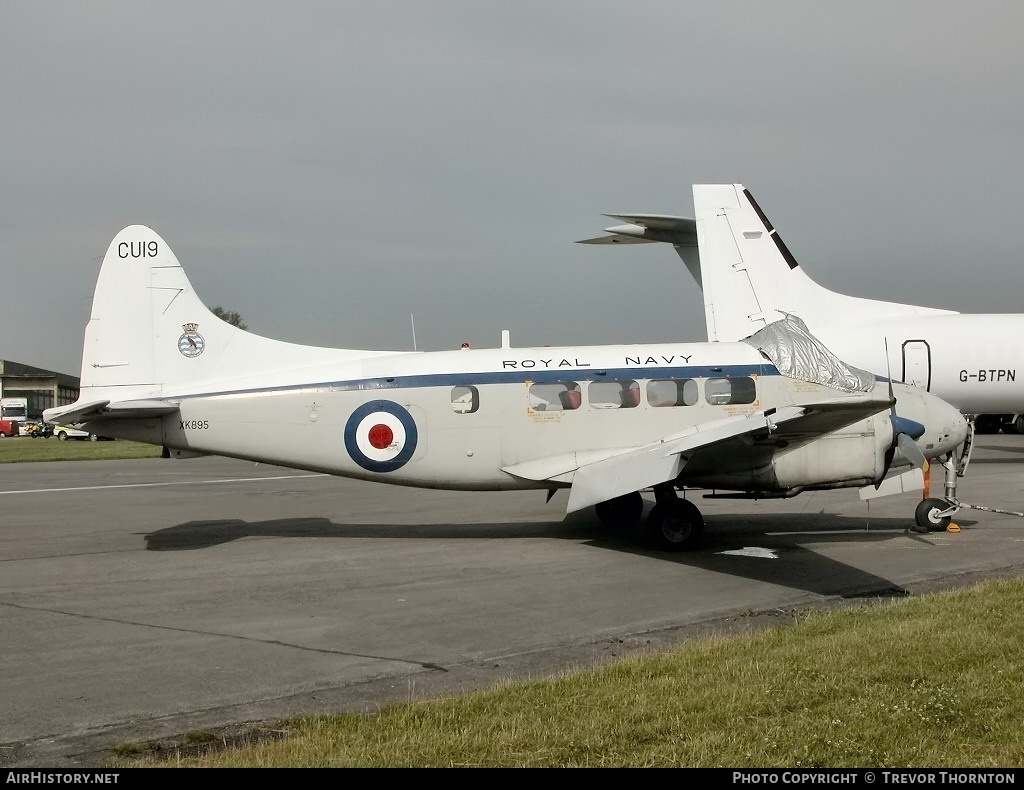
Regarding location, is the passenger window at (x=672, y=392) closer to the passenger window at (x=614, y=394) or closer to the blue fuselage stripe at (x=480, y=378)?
the blue fuselage stripe at (x=480, y=378)

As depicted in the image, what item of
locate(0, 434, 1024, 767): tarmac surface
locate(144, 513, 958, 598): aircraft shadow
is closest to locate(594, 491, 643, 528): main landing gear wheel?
locate(144, 513, 958, 598): aircraft shadow

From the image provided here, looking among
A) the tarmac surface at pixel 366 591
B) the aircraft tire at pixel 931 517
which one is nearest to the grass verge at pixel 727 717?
the tarmac surface at pixel 366 591

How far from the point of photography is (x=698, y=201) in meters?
29.6

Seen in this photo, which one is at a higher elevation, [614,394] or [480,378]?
[480,378]

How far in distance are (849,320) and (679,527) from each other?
16.5m

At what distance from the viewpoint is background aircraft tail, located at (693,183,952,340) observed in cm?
2859

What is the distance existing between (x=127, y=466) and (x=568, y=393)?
2390 cm

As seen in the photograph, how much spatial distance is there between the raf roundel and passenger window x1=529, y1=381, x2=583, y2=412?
6.31ft

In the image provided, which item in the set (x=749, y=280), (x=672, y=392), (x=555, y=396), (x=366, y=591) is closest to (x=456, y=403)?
(x=555, y=396)

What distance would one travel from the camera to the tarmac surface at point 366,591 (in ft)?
25.0

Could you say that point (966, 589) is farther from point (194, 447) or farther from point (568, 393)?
point (194, 447)

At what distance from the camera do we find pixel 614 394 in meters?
14.9

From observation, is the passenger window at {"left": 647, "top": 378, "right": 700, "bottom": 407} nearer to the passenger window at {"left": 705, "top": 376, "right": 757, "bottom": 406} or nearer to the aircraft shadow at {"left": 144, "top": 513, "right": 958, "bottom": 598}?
the passenger window at {"left": 705, "top": 376, "right": 757, "bottom": 406}

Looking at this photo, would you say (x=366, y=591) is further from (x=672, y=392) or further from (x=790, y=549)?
(x=790, y=549)
